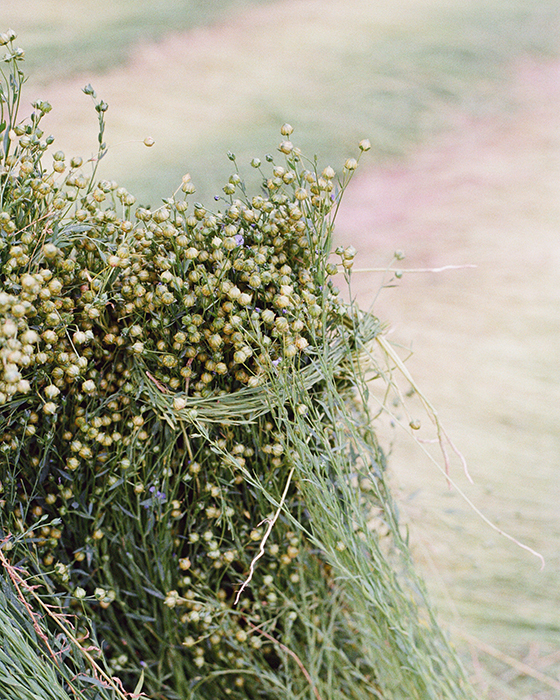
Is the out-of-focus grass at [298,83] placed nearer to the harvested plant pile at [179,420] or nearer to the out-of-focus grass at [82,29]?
the out-of-focus grass at [82,29]

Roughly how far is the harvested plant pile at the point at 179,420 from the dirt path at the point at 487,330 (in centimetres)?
33

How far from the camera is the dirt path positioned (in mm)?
873

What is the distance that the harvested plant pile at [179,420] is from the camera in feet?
1.35

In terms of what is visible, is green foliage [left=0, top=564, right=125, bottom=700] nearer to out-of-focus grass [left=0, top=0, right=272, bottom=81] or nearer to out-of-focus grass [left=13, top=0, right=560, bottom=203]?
out-of-focus grass [left=13, top=0, right=560, bottom=203]

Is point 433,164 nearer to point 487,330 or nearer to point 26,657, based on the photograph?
point 487,330

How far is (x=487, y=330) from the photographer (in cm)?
108

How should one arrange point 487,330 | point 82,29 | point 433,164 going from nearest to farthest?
point 82,29 → point 487,330 → point 433,164

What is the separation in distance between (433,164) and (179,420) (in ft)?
3.23

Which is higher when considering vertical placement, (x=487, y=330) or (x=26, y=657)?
(x=26, y=657)

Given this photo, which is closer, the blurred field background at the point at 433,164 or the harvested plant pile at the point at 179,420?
the harvested plant pile at the point at 179,420

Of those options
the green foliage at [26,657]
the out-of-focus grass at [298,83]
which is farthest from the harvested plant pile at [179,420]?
the out-of-focus grass at [298,83]

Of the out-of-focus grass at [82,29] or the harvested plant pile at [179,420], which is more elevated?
the out-of-focus grass at [82,29]

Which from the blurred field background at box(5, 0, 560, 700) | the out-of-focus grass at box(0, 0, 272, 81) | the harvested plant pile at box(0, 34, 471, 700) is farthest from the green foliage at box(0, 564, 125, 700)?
the out-of-focus grass at box(0, 0, 272, 81)

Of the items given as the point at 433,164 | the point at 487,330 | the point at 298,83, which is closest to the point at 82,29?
the point at 298,83
